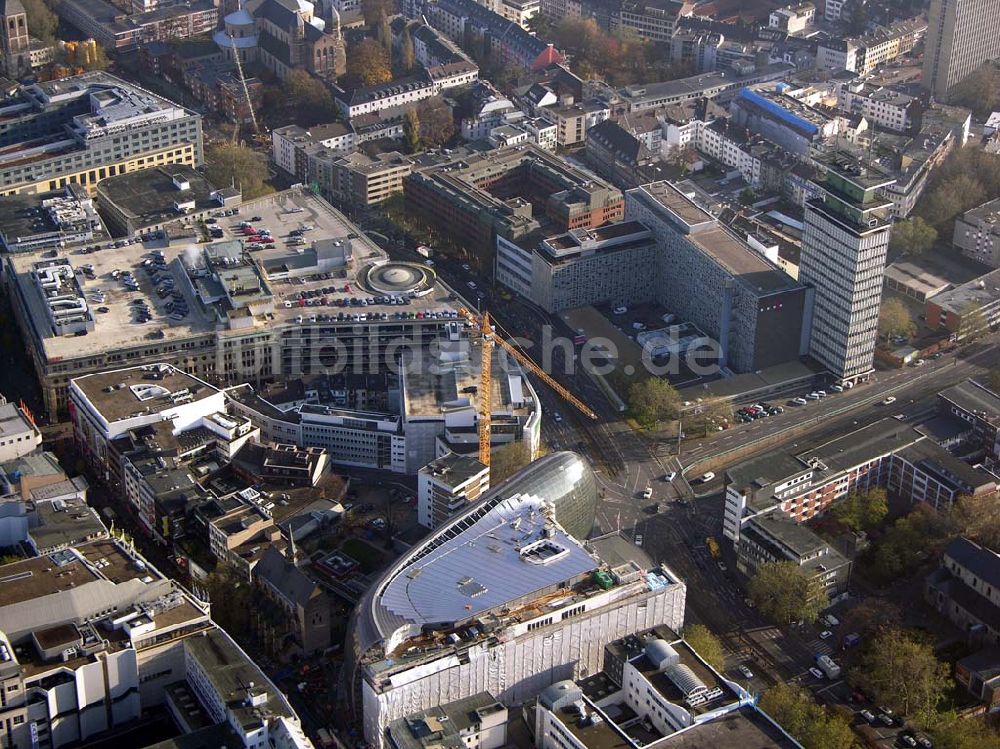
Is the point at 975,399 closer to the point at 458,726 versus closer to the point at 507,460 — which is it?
the point at 507,460

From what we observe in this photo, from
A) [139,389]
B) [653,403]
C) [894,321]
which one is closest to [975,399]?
[894,321]

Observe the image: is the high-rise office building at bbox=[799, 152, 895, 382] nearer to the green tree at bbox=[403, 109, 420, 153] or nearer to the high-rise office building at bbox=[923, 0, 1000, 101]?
the green tree at bbox=[403, 109, 420, 153]

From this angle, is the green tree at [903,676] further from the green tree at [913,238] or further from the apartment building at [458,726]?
the green tree at [913,238]

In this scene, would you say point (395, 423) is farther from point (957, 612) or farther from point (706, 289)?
point (957, 612)

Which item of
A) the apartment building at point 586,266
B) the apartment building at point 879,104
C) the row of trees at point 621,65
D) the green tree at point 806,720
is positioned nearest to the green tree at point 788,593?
the green tree at point 806,720

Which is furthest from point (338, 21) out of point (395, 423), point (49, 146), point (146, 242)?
point (395, 423)
